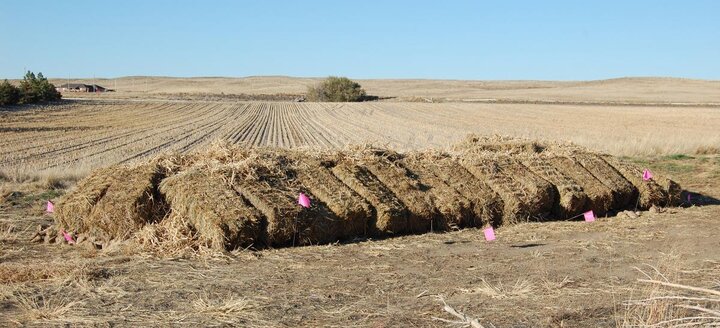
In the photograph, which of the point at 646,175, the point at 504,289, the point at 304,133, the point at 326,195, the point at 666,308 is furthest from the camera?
the point at 304,133

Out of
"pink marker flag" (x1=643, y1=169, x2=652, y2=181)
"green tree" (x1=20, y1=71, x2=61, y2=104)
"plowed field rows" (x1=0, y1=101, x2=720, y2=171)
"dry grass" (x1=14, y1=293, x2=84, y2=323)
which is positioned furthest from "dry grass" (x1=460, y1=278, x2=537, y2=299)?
"green tree" (x1=20, y1=71, x2=61, y2=104)

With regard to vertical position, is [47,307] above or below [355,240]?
above

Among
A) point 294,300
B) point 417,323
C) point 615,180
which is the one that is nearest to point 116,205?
point 294,300

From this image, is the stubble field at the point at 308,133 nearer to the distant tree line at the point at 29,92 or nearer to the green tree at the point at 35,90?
the distant tree line at the point at 29,92

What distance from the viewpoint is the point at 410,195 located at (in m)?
10.4

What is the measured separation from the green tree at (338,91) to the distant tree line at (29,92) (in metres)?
31.4

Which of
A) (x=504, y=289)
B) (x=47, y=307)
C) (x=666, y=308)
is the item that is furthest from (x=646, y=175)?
(x=47, y=307)

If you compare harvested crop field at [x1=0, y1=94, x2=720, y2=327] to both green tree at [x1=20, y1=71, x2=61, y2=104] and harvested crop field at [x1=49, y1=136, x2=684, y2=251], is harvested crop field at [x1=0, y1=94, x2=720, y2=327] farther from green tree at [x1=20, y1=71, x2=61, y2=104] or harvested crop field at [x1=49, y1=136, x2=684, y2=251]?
green tree at [x1=20, y1=71, x2=61, y2=104]

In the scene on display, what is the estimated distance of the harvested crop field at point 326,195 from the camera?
8852mm

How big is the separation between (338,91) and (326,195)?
250 feet

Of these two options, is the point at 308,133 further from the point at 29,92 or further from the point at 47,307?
the point at 29,92

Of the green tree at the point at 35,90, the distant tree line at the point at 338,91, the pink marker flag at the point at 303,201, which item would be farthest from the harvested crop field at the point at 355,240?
the distant tree line at the point at 338,91

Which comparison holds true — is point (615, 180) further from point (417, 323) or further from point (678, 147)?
point (678, 147)

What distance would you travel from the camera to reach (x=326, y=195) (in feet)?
32.0
